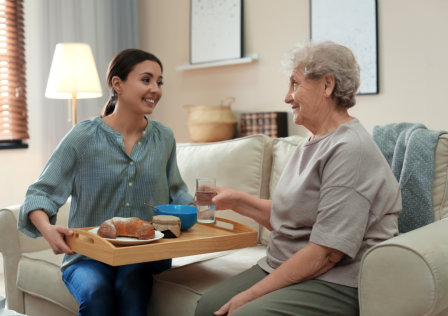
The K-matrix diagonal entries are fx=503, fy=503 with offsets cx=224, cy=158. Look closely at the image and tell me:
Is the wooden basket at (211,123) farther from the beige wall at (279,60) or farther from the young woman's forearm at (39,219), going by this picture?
the young woman's forearm at (39,219)

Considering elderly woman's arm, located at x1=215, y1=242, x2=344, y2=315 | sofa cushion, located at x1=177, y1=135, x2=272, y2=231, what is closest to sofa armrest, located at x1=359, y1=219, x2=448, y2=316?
elderly woman's arm, located at x1=215, y1=242, x2=344, y2=315

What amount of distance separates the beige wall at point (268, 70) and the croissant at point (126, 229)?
6.38 ft

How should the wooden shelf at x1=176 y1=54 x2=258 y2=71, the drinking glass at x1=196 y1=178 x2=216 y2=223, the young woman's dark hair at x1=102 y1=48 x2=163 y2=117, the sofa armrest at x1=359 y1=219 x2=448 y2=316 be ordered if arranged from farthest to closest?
the wooden shelf at x1=176 y1=54 x2=258 y2=71, the young woman's dark hair at x1=102 y1=48 x2=163 y2=117, the drinking glass at x1=196 y1=178 x2=216 y2=223, the sofa armrest at x1=359 y1=219 x2=448 y2=316

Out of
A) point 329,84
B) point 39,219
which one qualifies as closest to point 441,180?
point 329,84

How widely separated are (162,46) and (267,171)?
2261 mm

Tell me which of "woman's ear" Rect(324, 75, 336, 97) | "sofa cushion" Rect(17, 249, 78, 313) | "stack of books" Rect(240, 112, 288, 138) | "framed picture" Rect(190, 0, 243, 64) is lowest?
"sofa cushion" Rect(17, 249, 78, 313)

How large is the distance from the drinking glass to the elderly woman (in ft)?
0.80

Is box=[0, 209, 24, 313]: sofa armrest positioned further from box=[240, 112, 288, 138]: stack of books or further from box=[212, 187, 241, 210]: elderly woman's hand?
box=[240, 112, 288, 138]: stack of books

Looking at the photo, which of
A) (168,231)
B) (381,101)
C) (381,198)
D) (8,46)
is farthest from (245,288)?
(8,46)

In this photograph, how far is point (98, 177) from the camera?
5.59 ft

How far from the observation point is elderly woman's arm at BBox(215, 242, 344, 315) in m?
1.30

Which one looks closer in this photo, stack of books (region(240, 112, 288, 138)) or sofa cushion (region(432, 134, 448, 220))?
sofa cushion (region(432, 134, 448, 220))

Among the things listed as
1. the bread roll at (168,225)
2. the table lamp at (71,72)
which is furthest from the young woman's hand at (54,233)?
the table lamp at (71,72)

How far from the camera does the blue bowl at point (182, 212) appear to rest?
62.1 inches
